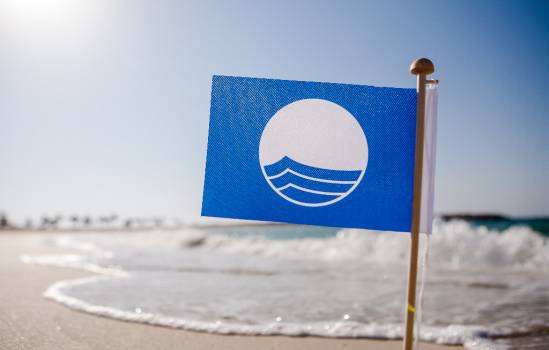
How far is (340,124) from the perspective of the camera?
2.37 m

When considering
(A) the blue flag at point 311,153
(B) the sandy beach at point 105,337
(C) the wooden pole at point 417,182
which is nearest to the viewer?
(C) the wooden pole at point 417,182

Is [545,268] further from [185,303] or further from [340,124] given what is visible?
[340,124]

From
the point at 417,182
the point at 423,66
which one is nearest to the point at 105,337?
the point at 417,182

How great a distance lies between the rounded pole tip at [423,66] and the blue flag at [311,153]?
0.14m

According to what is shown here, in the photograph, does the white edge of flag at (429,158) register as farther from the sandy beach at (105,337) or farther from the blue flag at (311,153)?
the sandy beach at (105,337)

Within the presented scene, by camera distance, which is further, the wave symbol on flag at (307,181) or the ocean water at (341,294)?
the ocean water at (341,294)

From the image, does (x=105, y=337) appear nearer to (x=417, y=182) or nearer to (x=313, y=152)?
(x=313, y=152)

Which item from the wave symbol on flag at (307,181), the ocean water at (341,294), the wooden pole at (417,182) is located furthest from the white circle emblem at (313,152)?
the ocean water at (341,294)

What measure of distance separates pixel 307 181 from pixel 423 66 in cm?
87

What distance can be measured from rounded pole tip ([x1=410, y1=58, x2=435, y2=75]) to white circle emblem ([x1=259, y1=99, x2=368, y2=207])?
1.36 feet

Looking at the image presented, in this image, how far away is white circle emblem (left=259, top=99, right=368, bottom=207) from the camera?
7.72ft

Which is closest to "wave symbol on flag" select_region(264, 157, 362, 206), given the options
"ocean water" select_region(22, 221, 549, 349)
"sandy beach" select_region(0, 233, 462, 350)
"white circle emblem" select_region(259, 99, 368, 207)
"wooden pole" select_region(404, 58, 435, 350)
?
"white circle emblem" select_region(259, 99, 368, 207)

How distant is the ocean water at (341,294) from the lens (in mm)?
4070

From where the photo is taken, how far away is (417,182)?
2180 mm
